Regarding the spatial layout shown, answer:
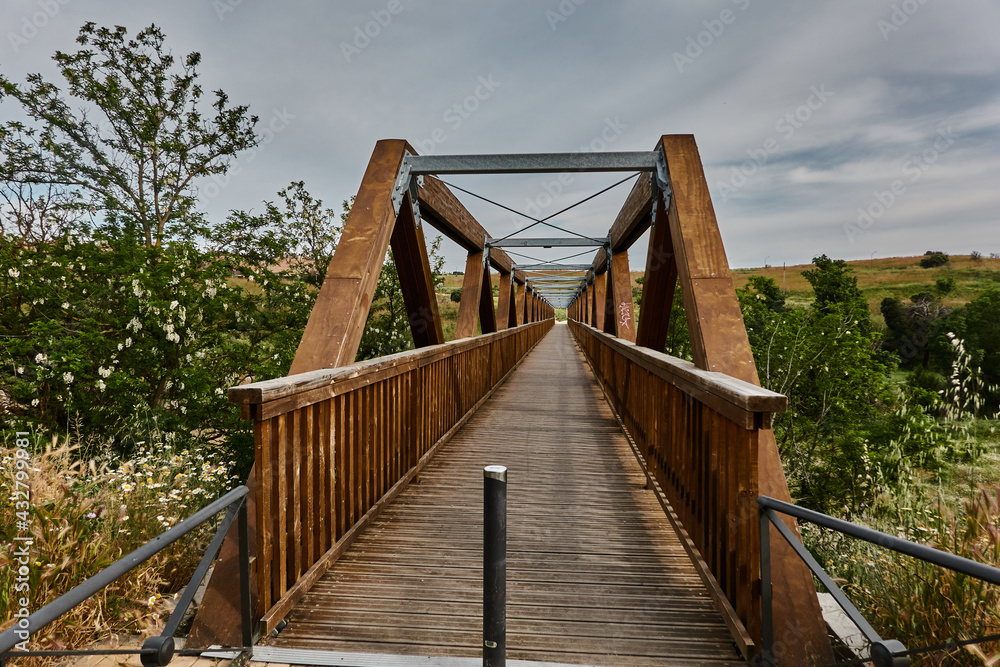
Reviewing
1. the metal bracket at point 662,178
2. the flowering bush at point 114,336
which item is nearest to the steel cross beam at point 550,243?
the flowering bush at point 114,336

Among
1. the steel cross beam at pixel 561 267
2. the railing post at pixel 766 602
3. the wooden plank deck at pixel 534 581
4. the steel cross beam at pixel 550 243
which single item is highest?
the steel cross beam at pixel 561 267

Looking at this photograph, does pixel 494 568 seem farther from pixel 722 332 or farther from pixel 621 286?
pixel 621 286

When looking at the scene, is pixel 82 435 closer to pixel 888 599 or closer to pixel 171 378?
pixel 171 378

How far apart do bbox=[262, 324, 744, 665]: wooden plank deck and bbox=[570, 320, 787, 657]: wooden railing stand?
0.15 metres

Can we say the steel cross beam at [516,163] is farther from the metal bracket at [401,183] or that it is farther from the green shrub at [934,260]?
the green shrub at [934,260]

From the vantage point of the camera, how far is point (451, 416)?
5.86 m

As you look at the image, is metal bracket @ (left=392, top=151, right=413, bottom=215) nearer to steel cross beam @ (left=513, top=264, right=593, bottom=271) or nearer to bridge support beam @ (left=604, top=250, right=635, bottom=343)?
bridge support beam @ (left=604, top=250, right=635, bottom=343)

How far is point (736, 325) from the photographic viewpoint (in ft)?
11.8

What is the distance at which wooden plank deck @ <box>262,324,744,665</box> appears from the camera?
→ 7.09 feet

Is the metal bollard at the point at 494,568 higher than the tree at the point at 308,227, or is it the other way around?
the tree at the point at 308,227

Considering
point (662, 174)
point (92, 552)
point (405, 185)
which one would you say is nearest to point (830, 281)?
point (662, 174)

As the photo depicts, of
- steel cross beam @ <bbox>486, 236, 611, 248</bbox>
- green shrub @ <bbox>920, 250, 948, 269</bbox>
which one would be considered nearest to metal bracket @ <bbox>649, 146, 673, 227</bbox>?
steel cross beam @ <bbox>486, 236, 611, 248</bbox>

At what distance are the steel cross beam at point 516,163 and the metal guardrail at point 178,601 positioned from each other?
4039 mm

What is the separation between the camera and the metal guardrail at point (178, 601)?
42.0 inches
